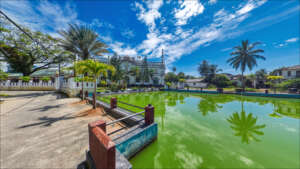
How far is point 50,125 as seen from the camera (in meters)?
4.34

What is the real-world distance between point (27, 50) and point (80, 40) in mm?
11070

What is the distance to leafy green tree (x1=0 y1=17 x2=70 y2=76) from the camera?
12453 millimetres

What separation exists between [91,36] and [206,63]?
43588 millimetres

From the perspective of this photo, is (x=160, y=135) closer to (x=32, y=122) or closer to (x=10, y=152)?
(x=10, y=152)

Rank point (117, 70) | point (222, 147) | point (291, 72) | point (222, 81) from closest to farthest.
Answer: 1. point (222, 147)
2. point (117, 70)
3. point (291, 72)
4. point (222, 81)

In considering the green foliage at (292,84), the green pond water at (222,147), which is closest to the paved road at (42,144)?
the green pond water at (222,147)

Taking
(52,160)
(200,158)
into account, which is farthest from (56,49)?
(200,158)

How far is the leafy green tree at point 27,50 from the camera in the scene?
12453 millimetres

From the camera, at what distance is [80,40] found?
12.0m

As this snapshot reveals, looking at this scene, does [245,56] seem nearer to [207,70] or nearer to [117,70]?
[207,70]

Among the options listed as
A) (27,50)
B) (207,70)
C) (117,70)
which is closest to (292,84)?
(207,70)

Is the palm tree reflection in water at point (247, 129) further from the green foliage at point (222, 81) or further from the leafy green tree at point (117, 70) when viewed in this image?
the green foliage at point (222, 81)

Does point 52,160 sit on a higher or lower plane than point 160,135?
higher

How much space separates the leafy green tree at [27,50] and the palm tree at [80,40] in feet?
5.29
